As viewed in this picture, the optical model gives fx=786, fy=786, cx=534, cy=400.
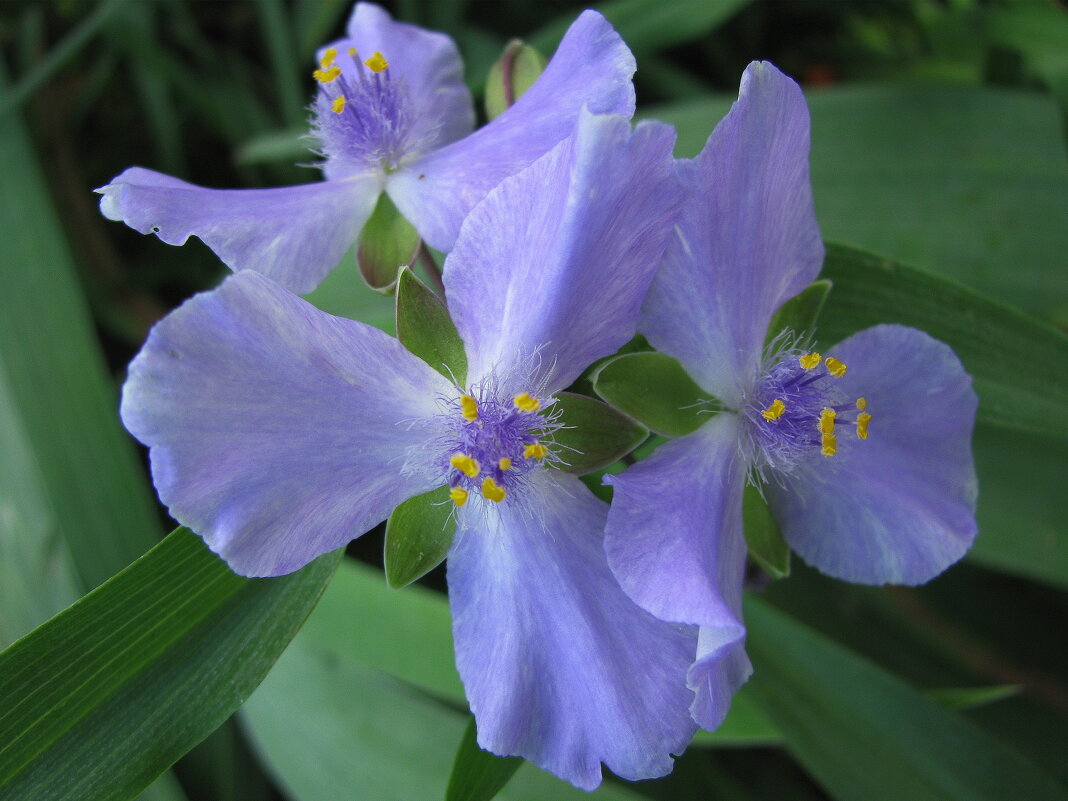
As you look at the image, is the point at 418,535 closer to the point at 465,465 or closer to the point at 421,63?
the point at 465,465

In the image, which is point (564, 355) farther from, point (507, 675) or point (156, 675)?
point (156, 675)

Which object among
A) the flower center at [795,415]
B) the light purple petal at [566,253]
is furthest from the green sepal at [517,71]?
the flower center at [795,415]

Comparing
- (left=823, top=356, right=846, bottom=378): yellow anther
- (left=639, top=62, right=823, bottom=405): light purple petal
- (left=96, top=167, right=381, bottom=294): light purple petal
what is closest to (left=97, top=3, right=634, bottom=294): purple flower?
(left=96, top=167, right=381, bottom=294): light purple petal

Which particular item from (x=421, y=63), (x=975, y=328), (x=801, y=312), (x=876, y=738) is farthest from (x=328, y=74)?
(x=876, y=738)

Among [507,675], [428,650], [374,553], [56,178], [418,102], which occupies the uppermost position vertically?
[418,102]

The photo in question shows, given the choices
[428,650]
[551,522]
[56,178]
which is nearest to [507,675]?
[551,522]

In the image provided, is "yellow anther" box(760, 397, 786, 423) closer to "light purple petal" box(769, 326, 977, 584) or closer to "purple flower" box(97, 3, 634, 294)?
"light purple petal" box(769, 326, 977, 584)
